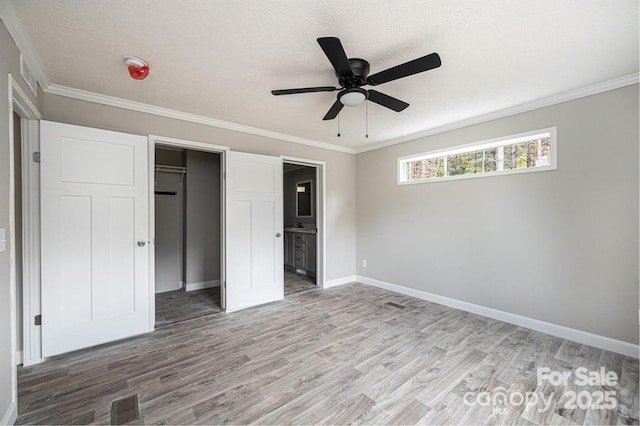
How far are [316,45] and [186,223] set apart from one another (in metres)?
3.72

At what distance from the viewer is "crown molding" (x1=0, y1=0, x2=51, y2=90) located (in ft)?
5.21

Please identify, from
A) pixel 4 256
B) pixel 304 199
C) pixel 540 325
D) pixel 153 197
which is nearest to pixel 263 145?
pixel 153 197

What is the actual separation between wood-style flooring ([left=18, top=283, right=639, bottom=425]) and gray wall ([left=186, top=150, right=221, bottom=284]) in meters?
1.70

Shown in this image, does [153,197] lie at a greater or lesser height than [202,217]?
greater

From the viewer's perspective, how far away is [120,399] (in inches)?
73.8

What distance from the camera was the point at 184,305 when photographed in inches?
148

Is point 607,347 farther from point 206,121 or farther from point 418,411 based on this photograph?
point 206,121

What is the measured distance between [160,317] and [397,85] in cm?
377

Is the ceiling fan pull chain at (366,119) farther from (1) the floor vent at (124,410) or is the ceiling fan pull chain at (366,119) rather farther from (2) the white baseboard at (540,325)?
(1) the floor vent at (124,410)

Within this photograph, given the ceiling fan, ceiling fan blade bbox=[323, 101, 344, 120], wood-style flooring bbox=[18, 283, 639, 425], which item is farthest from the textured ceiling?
wood-style flooring bbox=[18, 283, 639, 425]

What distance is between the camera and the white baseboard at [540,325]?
245 centimetres

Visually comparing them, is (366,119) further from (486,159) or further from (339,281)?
(339,281)

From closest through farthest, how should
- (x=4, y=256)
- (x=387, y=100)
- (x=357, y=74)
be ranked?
(x=4, y=256) < (x=357, y=74) < (x=387, y=100)

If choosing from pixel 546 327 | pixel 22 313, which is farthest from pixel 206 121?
pixel 546 327
